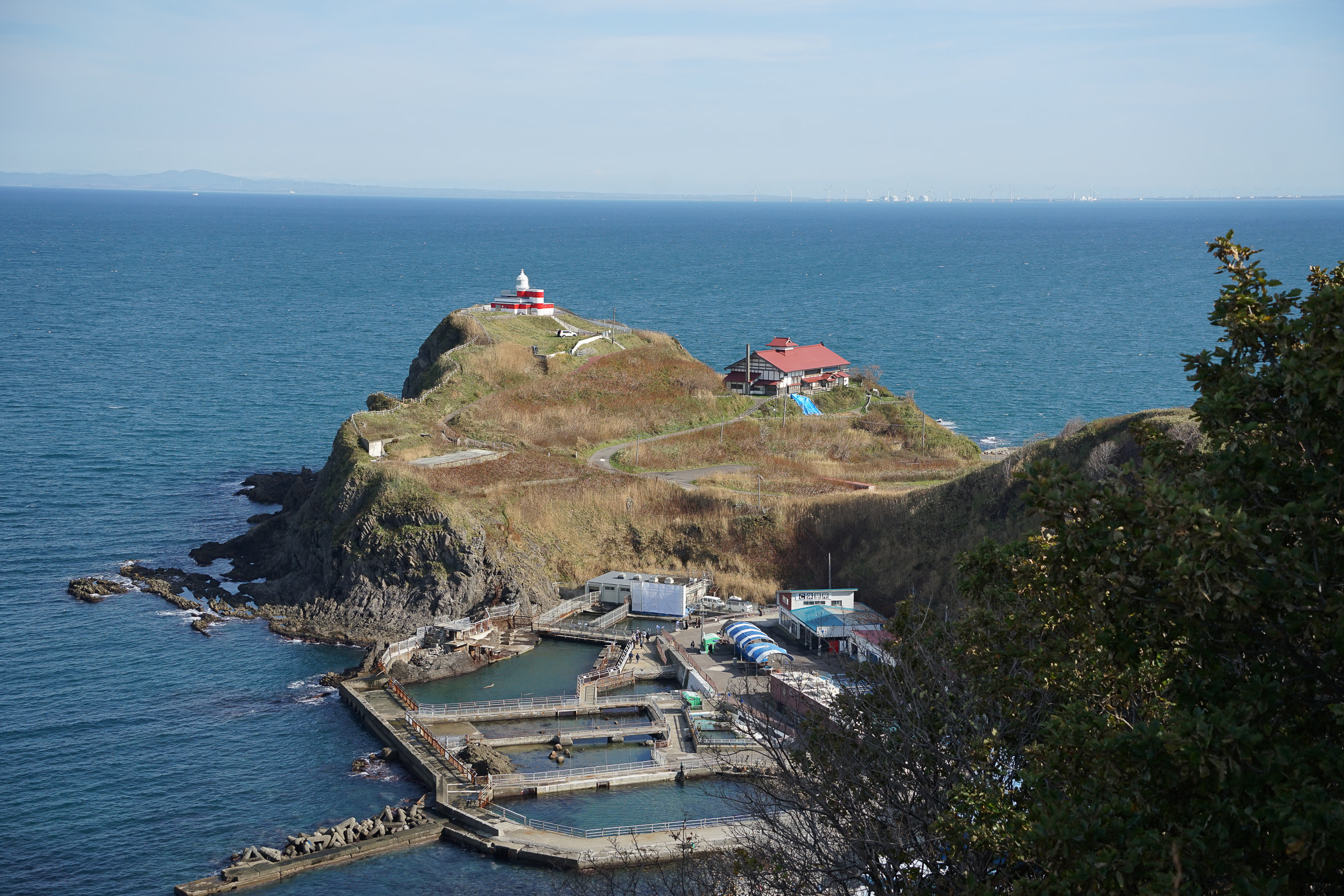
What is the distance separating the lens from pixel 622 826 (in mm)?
35062

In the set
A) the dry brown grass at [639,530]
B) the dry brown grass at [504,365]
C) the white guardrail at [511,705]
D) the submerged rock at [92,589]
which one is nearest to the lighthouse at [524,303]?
the dry brown grass at [504,365]

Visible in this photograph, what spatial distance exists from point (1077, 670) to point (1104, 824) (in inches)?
150

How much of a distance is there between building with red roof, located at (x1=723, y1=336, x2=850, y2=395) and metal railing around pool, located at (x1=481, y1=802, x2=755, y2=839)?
53.4 meters

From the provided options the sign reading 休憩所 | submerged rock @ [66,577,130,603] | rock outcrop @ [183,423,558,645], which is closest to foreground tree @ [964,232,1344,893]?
the sign reading 休憩所

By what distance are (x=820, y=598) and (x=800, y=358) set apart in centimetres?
4033

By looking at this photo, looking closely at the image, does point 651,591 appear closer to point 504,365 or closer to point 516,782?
point 516,782

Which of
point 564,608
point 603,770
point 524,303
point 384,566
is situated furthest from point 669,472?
point 524,303

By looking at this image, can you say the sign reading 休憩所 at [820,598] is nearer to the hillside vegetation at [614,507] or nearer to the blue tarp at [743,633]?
the blue tarp at [743,633]

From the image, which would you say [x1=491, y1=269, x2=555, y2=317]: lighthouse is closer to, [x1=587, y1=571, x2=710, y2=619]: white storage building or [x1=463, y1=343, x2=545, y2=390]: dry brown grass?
[x1=463, y1=343, x2=545, y2=390]: dry brown grass

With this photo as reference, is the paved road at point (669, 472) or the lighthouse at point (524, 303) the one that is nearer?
the paved road at point (669, 472)

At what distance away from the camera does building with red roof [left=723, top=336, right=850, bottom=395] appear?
86938 mm

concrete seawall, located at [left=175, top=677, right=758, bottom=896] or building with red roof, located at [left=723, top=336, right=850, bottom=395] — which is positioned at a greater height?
building with red roof, located at [left=723, top=336, right=850, bottom=395]

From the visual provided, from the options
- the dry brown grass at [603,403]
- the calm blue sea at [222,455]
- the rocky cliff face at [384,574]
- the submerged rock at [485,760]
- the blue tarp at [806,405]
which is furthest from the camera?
the blue tarp at [806,405]

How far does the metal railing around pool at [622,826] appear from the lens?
113 ft
